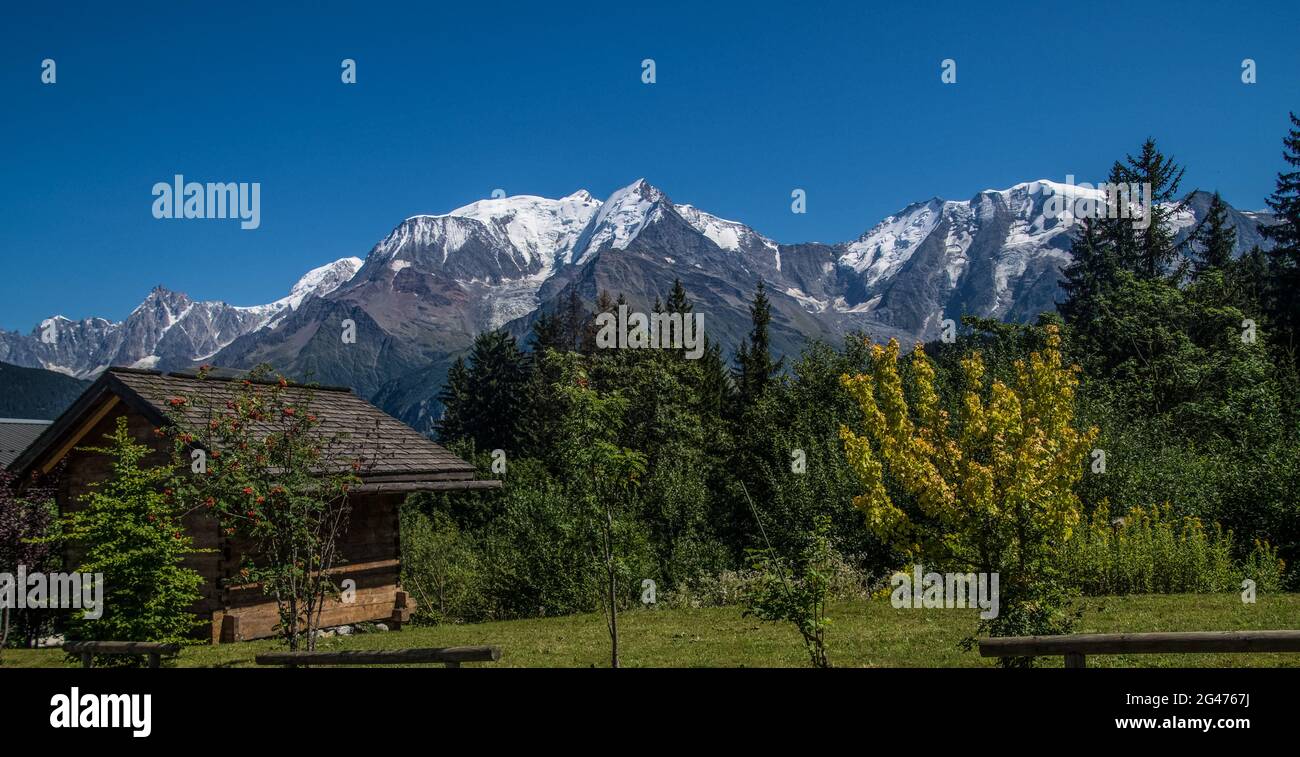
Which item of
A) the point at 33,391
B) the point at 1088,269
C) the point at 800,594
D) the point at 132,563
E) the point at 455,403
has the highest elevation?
the point at 1088,269

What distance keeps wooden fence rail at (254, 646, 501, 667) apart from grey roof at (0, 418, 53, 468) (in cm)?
2637

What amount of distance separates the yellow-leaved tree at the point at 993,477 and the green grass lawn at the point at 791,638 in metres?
1.60

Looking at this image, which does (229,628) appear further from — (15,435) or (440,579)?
(15,435)

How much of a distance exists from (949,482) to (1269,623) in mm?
5655

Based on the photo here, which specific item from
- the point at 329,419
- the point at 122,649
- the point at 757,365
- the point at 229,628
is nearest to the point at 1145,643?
the point at 122,649

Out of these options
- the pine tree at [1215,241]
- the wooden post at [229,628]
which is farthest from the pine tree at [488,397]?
the pine tree at [1215,241]

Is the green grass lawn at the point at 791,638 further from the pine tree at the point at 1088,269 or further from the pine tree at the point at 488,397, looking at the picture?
the pine tree at the point at 1088,269

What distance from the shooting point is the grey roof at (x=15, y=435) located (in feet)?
99.5

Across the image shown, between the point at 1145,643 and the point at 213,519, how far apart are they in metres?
15.0

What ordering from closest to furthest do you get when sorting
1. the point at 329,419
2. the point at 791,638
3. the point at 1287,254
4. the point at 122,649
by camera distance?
the point at 122,649 → the point at 791,638 → the point at 329,419 → the point at 1287,254

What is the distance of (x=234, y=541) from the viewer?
53.4 feet

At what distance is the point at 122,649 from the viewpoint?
9.84m

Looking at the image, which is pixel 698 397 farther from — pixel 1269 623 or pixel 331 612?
pixel 1269 623
